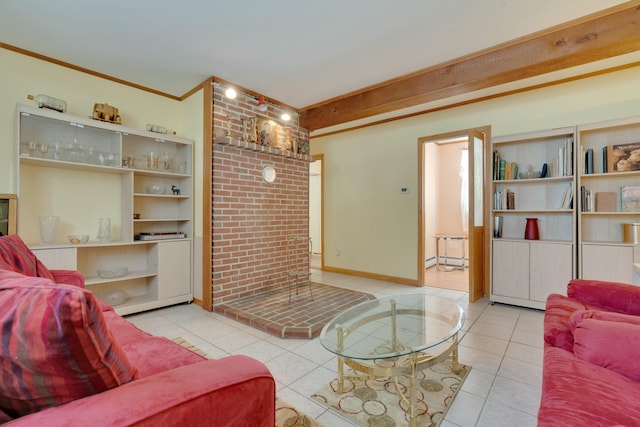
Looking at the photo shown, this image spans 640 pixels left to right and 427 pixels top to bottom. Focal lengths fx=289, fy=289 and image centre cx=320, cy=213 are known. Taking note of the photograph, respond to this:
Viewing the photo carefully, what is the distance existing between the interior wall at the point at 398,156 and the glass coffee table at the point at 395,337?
2151mm

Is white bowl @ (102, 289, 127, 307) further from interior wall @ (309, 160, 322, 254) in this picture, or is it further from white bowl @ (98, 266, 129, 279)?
interior wall @ (309, 160, 322, 254)

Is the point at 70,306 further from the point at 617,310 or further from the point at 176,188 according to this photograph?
the point at 176,188

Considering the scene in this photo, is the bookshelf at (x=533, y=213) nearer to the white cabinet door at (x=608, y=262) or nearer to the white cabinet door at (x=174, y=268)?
the white cabinet door at (x=608, y=262)

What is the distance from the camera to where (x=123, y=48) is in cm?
262

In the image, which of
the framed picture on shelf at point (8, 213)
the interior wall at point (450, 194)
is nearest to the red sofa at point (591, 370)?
the framed picture on shelf at point (8, 213)

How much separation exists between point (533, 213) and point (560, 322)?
2474 mm

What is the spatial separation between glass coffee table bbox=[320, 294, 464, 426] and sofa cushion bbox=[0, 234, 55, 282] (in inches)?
62.2

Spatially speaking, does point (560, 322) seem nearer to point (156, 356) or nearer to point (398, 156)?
point (156, 356)

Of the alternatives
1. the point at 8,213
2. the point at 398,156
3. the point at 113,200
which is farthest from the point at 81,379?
the point at 398,156

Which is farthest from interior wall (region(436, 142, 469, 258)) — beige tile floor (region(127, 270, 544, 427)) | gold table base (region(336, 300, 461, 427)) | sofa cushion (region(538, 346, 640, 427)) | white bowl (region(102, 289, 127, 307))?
white bowl (region(102, 289, 127, 307))

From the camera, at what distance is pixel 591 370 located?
1.13 meters

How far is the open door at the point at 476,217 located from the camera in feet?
11.2

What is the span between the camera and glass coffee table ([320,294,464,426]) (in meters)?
1.47

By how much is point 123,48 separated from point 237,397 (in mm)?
3115
